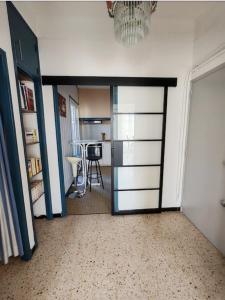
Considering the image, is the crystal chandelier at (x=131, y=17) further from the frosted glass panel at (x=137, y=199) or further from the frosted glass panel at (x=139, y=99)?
the frosted glass panel at (x=137, y=199)

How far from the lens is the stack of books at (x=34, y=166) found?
2008 mm

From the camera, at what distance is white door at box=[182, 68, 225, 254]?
1752 millimetres

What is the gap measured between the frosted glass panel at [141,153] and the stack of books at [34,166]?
1272 millimetres

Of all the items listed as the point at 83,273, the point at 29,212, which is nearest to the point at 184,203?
the point at 83,273

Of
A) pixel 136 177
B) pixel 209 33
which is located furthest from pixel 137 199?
pixel 209 33

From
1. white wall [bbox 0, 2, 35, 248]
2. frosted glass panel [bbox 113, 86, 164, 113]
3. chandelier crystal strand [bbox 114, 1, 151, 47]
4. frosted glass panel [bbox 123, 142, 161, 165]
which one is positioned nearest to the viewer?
chandelier crystal strand [bbox 114, 1, 151, 47]

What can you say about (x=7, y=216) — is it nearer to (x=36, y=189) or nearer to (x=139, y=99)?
(x=36, y=189)

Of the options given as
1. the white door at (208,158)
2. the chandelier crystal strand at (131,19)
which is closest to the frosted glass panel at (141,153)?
the white door at (208,158)

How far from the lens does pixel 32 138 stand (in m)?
2.10

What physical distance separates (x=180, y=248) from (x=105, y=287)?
0.99 m

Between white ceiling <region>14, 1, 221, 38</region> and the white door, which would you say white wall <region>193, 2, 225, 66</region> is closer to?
white ceiling <region>14, 1, 221, 38</region>

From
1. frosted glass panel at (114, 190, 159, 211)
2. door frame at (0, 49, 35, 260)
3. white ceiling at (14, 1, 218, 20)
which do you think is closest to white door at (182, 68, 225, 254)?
frosted glass panel at (114, 190, 159, 211)

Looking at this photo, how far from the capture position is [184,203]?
2514 millimetres

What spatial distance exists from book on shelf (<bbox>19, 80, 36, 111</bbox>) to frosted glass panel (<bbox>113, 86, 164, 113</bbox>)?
113 cm
